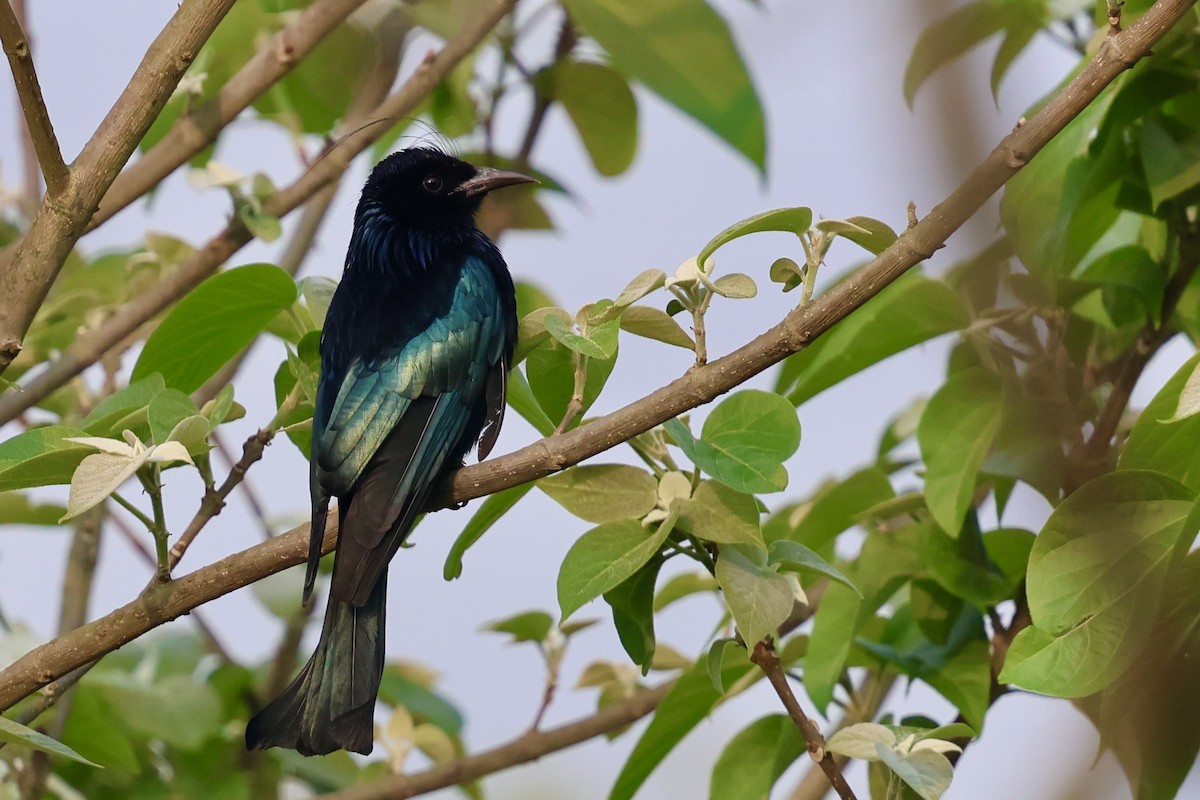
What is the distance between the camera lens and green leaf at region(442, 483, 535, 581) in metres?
2.24

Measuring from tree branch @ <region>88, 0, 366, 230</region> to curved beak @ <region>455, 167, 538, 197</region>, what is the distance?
2.73ft

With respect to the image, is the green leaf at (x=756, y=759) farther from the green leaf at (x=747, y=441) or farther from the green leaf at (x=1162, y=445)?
the green leaf at (x=1162, y=445)

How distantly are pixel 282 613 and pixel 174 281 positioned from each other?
3.14 ft

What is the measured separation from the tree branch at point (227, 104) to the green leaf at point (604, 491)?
4.14 ft

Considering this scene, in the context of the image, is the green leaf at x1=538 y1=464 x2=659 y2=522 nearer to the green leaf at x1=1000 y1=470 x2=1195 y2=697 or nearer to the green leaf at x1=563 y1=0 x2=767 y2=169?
the green leaf at x1=1000 y1=470 x2=1195 y2=697

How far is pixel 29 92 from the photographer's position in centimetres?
189

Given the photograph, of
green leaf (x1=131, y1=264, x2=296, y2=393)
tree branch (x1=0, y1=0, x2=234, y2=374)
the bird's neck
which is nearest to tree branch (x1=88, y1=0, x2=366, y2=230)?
green leaf (x1=131, y1=264, x2=296, y2=393)

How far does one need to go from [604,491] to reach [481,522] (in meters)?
0.24

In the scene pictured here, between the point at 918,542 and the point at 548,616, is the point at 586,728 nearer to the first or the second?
the point at 548,616

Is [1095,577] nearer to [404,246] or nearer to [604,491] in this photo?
[604,491]

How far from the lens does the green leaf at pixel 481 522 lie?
7.34ft

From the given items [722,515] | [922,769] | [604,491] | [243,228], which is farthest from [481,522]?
[243,228]

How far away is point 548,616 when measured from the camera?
10.5 feet

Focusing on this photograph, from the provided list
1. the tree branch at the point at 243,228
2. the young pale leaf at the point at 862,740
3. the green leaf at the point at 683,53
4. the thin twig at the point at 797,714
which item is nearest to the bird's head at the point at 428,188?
the tree branch at the point at 243,228
